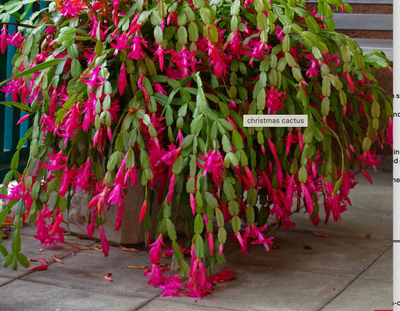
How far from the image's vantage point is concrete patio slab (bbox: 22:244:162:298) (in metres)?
1.85

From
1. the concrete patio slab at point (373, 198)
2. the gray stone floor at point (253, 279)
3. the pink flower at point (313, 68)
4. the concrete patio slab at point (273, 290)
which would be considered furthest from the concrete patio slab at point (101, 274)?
the concrete patio slab at point (373, 198)

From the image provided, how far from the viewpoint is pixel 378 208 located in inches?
Result: 117

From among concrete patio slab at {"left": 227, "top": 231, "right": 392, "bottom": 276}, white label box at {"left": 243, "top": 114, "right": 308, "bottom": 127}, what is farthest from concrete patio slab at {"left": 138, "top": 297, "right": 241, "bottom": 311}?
white label box at {"left": 243, "top": 114, "right": 308, "bottom": 127}

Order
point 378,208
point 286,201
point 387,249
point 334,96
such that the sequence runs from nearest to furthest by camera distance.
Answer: point 286,201, point 334,96, point 387,249, point 378,208

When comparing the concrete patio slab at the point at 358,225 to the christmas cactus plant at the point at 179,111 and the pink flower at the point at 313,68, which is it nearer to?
the christmas cactus plant at the point at 179,111

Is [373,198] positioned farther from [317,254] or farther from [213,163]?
[213,163]

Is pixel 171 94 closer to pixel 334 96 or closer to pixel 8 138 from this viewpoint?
pixel 334 96

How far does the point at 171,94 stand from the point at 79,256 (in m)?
0.74

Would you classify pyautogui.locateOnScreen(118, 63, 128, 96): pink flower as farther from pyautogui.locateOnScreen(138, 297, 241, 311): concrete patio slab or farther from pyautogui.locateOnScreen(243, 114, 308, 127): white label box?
pyautogui.locateOnScreen(138, 297, 241, 311): concrete patio slab

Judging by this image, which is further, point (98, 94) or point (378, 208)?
point (378, 208)

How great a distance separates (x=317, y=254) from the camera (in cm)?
224

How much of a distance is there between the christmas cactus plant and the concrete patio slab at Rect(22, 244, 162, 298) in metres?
0.06

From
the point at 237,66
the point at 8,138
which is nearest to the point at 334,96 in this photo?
the point at 237,66

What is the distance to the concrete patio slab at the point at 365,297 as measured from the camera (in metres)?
1.73
